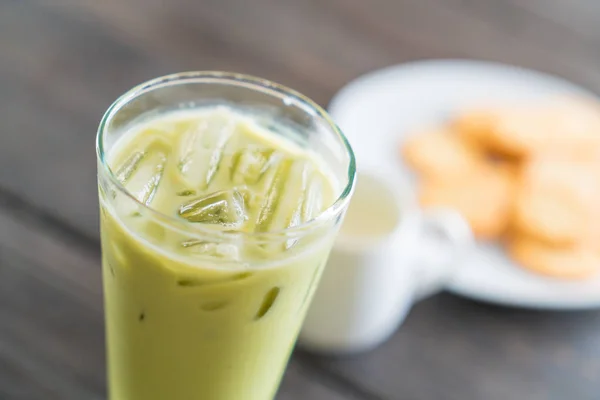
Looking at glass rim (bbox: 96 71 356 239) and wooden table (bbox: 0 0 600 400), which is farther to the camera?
wooden table (bbox: 0 0 600 400)

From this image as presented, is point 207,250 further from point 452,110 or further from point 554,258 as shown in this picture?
point 452,110

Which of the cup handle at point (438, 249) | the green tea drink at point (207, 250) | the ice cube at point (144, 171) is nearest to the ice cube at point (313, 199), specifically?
the green tea drink at point (207, 250)

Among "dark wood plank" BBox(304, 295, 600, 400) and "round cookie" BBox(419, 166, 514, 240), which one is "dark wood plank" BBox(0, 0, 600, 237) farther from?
"dark wood plank" BBox(304, 295, 600, 400)

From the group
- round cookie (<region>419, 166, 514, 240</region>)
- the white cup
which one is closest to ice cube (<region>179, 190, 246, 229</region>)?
the white cup

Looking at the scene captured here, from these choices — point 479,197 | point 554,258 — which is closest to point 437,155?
point 479,197

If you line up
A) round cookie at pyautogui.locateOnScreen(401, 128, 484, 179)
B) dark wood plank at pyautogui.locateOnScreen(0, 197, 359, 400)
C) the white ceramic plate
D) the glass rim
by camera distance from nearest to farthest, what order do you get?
the glass rim, dark wood plank at pyautogui.locateOnScreen(0, 197, 359, 400), the white ceramic plate, round cookie at pyautogui.locateOnScreen(401, 128, 484, 179)

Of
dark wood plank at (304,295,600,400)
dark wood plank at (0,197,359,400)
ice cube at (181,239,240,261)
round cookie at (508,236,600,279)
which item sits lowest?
dark wood plank at (0,197,359,400)
